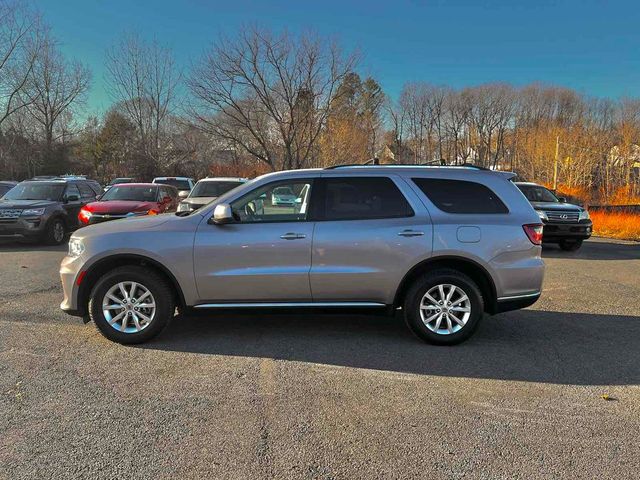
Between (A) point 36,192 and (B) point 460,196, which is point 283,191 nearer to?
(B) point 460,196

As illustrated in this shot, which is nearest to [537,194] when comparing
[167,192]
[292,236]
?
[167,192]

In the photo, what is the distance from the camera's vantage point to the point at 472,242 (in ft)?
15.2

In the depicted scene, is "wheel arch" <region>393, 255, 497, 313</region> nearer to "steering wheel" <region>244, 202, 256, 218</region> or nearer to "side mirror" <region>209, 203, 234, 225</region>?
"steering wheel" <region>244, 202, 256, 218</region>

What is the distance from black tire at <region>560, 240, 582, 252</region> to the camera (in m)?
12.1

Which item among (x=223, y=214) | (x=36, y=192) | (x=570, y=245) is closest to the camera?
(x=223, y=214)

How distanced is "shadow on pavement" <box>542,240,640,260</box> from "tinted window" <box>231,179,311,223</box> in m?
8.38

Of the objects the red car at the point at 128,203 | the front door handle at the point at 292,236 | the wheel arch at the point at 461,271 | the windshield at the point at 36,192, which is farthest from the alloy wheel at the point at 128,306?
the windshield at the point at 36,192

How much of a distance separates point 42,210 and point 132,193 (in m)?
2.14

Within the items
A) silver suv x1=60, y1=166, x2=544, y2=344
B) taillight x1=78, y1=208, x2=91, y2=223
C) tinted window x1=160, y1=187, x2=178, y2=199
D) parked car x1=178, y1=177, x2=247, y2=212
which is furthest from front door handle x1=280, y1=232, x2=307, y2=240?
tinted window x1=160, y1=187, x2=178, y2=199

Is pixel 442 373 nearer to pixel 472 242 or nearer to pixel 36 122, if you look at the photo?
pixel 472 242

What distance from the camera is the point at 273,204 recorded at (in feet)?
15.7

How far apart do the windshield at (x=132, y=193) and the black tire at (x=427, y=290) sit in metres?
9.32

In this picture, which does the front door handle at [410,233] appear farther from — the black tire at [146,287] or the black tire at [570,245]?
the black tire at [570,245]

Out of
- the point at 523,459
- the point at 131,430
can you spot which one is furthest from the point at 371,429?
the point at 131,430
